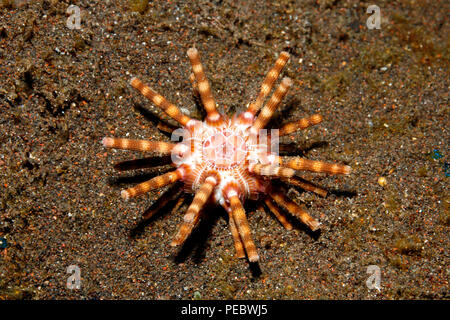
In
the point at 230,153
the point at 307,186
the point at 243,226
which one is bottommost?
the point at 243,226

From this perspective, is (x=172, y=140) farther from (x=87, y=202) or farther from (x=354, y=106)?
(x=354, y=106)

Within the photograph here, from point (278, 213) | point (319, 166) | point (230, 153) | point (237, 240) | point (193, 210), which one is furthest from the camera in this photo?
point (278, 213)

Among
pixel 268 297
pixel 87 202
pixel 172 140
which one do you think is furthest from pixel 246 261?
pixel 87 202

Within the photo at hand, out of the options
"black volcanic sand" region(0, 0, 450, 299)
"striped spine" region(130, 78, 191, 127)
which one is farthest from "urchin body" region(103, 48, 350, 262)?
"black volcanic sand" region(0, 0, 450, 299)

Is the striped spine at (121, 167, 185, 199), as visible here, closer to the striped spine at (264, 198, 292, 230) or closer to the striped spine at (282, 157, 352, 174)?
the striped spine at (264, 198, 292, 230)

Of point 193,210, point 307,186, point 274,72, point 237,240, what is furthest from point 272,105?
point 237,240

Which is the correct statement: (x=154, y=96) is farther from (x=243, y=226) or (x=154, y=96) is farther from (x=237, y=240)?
(x=237, y=240)

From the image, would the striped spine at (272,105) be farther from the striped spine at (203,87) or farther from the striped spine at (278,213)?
the striped spine at (278,213)
